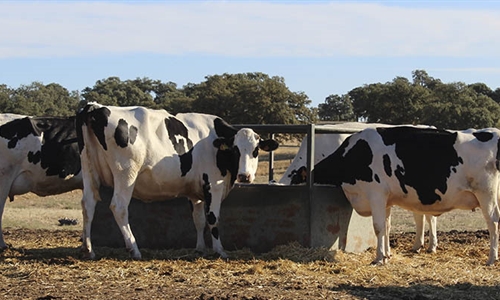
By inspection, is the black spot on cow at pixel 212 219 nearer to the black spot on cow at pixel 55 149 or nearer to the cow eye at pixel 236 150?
the cow eye at pixel 236 150

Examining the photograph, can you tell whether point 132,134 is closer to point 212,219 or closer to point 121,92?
point 212,219

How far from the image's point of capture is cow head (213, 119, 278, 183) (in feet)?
40.4

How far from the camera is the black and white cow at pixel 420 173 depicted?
12.1 metres

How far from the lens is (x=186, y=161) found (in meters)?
12.8

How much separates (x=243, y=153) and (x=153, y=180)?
146 cm

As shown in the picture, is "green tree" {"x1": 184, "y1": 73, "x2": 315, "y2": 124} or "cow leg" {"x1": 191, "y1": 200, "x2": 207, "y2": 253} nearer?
"cow leg" {"x1": 191, "y1": 200, "x2": 207, "y2": 253}

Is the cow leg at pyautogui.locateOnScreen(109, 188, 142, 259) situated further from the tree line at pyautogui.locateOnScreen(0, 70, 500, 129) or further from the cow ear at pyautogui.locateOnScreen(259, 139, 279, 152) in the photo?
the tree line at pyautogui.locateOnScreen(0, 70, 500, 129)

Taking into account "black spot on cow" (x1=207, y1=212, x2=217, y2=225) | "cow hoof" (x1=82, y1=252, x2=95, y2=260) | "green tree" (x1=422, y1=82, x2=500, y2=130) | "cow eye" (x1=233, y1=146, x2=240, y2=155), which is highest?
"green tree" (x1=422, y1=82, x2=500, y2=130)

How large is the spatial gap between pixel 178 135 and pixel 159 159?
2.05 feet

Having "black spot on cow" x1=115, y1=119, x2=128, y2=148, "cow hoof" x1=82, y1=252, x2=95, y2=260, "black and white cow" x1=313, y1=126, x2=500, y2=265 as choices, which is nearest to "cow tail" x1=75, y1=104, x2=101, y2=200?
"black spot on cow" x1=115, y1=119, x2=128, y2=148

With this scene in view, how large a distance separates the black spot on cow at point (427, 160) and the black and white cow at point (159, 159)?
2.18m

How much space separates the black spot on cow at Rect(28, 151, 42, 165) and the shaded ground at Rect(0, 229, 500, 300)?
153cm

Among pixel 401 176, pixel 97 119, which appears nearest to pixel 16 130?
pixel 97 119

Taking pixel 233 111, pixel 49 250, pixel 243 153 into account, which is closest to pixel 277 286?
pixel 243 153
